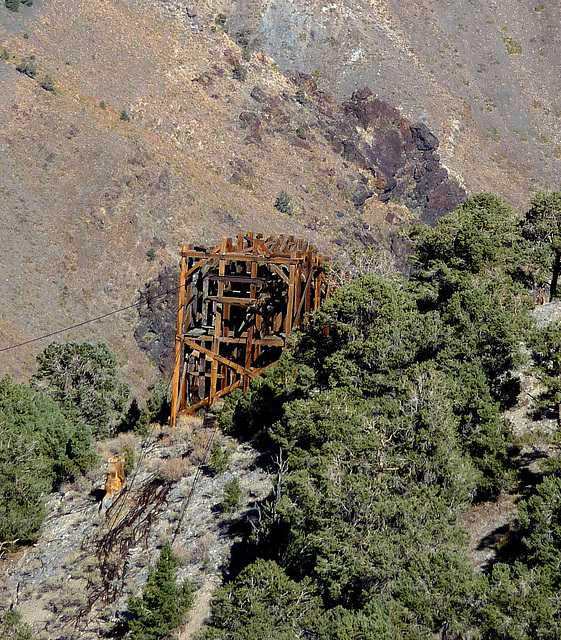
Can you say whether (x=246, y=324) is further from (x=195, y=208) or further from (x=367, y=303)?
(x=195, y=208)

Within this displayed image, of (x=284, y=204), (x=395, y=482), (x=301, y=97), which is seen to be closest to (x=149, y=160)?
(x=284, y=204)

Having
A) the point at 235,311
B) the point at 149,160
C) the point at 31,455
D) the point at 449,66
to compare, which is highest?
the point at 449,66

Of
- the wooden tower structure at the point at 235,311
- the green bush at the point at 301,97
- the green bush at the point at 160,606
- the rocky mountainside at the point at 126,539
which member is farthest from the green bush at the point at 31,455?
the green bush at the point at 301,97

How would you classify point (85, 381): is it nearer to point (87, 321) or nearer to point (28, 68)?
point (87, 321)

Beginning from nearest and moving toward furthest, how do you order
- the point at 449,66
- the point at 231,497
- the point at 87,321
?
the point at 231,497, the point at 87,321, the point at 449,66

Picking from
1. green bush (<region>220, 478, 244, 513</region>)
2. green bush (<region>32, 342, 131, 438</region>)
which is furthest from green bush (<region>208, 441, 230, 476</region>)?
green bush (<region>32, 342, 131, 438</region>)

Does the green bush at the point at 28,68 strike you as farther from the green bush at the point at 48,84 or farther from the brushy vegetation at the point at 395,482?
the brushy vegetation at the point at 395,482
